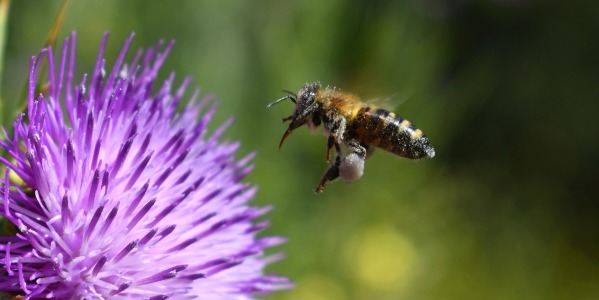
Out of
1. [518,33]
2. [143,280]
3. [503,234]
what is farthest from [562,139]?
[143,280]

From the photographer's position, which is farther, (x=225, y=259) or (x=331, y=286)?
(x=331, y=286)

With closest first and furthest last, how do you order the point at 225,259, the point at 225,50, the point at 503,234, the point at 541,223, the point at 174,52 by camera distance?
the point at 225,259 < the point at 174,52 < the point at 225,50 < the point at 503,234 < the point at 541,223

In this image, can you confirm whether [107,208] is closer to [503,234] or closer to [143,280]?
[143,280]

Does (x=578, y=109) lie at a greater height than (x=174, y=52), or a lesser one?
greater

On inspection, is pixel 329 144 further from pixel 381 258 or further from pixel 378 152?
pixel 381 258

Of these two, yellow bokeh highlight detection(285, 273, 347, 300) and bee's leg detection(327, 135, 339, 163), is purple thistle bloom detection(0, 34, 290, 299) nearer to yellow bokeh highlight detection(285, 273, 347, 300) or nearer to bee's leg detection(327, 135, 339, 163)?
bee's leg detection(327, 135, 339, 163)

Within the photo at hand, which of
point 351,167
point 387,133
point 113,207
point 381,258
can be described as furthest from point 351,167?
point 381,258

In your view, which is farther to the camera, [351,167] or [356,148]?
[356,148]
